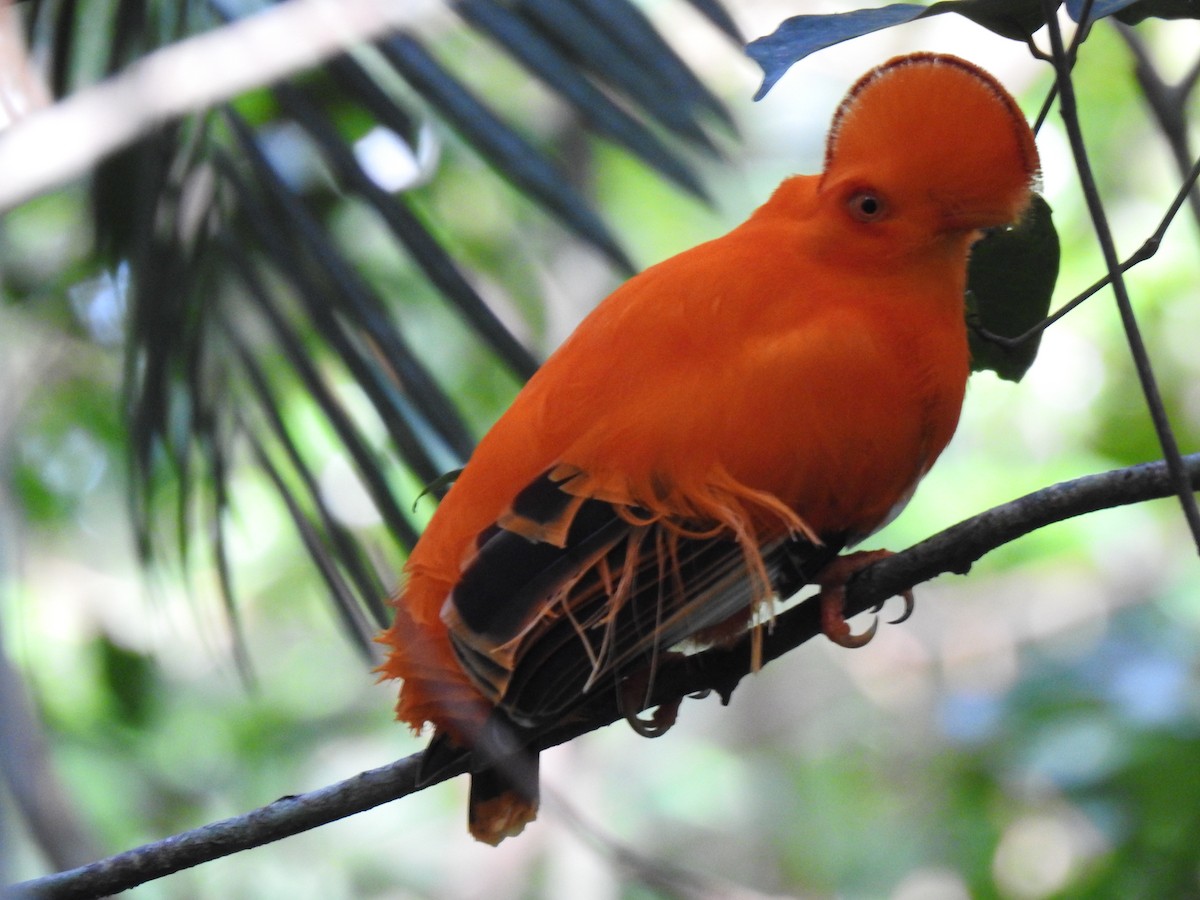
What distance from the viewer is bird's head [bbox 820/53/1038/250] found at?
135cm

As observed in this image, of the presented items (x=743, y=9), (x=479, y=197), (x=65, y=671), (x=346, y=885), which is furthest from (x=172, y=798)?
(x=743, y=9)

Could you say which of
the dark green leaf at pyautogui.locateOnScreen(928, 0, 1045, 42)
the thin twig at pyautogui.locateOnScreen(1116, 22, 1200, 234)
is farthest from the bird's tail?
the thin twig at pyautogui.locateOnScreen(1116, 22, 1200, 234)

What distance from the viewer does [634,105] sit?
1491 mm

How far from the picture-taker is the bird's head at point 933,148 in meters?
1.35

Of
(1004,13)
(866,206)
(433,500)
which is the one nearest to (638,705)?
(433,500)

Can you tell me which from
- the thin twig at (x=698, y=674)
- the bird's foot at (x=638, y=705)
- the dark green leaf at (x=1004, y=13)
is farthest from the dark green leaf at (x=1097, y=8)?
the bird's foot at (x=638, y=705)

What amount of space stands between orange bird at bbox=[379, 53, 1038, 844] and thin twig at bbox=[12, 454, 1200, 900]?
1.4 inches

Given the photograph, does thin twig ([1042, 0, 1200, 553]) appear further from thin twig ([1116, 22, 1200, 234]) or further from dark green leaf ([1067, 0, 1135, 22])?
thin twig ([1116, 22, 1200, 234])

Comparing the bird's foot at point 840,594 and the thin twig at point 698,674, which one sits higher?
the thin twig at point 698,674

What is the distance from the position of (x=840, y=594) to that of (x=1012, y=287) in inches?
18.8

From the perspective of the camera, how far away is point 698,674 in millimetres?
1425

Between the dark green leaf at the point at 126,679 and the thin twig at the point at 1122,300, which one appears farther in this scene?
the dark green leaf at the point at 126,679

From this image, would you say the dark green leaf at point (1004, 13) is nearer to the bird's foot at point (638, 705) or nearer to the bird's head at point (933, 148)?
the bird's head at point (933, 148)

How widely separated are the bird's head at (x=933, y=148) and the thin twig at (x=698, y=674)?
0.42m
